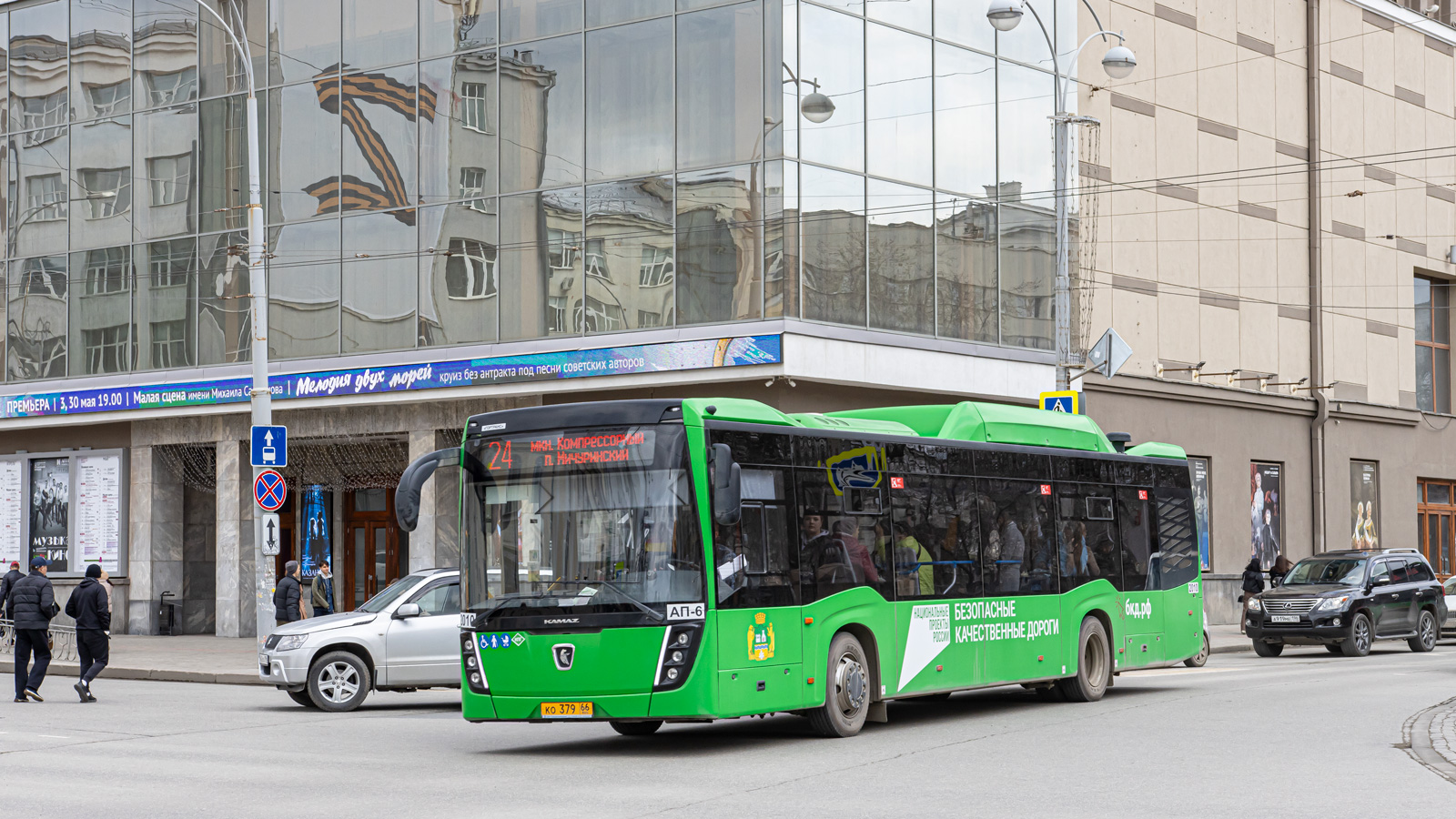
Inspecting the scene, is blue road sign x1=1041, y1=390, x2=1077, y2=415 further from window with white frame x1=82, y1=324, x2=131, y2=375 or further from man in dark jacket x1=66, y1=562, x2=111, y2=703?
window with white frame x1=82, y1=324, x2=131, y2=375

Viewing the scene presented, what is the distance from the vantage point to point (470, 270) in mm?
30219

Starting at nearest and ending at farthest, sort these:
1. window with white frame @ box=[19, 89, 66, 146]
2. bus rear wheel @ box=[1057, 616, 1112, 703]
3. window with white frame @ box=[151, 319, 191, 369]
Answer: bus rear wheel @ box=[1057, 616, 1112, 703]
window with white frame @ box=[151, 319, 191, 369]
window with white frame @ box=[19, 89, 66, 146]

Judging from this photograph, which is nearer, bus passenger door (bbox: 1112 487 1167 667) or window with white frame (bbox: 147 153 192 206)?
bus passenger door (bbox: 1112 487 1167 667)

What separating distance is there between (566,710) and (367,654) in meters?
6.18

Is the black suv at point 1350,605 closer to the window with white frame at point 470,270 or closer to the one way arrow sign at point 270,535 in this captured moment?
the window with white frame at point 470,270

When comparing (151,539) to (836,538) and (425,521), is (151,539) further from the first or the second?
(836,538)

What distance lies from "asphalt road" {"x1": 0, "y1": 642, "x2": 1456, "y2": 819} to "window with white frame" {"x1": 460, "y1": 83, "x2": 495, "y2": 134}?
13.7 metres

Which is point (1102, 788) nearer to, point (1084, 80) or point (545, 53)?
point (545, 53)

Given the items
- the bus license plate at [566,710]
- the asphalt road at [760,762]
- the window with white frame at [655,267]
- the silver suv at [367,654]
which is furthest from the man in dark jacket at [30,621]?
the window with white frame at [655,267]

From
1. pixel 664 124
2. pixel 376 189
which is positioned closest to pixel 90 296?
pixel 376 189

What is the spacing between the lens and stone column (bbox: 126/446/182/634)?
34531 millimetres

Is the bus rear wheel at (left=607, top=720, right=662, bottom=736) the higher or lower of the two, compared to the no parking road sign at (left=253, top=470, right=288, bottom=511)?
lower

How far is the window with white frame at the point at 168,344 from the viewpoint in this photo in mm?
34156

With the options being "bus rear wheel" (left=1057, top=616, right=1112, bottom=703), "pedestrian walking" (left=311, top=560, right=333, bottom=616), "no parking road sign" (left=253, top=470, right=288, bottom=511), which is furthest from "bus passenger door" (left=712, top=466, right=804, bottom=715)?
"pedestrian walking" (left=311, top=560, right=333, bottom=616)
